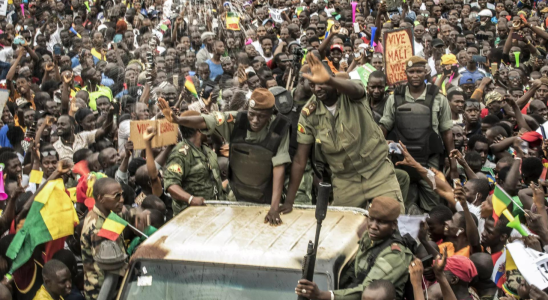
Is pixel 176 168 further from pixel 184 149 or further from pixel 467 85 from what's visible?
pixel 467 85

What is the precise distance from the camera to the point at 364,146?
5738mm

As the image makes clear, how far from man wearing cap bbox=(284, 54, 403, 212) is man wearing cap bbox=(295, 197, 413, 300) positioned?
1095mm

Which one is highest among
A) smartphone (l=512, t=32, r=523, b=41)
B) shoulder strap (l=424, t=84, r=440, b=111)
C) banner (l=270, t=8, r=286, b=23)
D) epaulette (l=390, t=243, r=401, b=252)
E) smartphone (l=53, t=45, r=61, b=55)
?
epaulette (l=390, t=243, r=401, b=252)

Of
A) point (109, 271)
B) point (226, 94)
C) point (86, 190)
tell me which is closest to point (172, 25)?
point (226, 94)

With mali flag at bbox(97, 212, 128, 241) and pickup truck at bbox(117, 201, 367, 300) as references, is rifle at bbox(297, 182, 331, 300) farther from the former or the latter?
mali flag at bbox(97, 212, 128, 241)

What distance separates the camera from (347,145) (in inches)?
223

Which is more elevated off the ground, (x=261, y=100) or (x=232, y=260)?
(x=261, y=100)

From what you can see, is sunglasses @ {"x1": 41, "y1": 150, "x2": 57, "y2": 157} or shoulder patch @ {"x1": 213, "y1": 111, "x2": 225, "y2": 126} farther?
sunglasses @ {"x1": 41, "y1": 150, "x2": 57, "y2": 157}

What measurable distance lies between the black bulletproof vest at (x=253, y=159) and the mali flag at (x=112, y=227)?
1084 millimetres

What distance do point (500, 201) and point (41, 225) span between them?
365 cm

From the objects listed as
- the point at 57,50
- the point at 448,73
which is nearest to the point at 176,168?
the point at 448,73

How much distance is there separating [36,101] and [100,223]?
7313 millimetres

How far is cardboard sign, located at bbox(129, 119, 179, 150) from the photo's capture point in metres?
6.82

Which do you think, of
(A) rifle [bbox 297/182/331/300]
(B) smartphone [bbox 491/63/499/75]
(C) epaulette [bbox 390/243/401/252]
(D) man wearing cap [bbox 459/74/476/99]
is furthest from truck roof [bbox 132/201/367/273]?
(B) smartphone [bbox 491/63/499/75]
